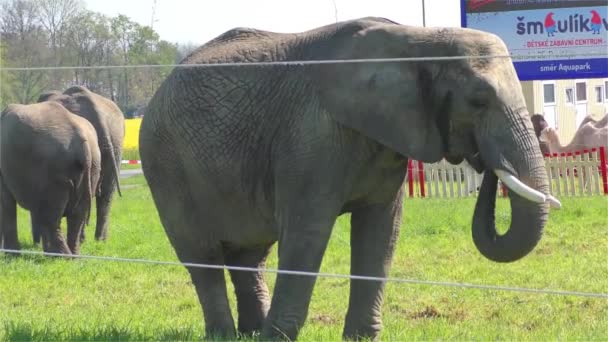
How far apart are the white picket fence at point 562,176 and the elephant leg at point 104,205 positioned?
4215 mm

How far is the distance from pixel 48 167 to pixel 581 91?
2029 cm

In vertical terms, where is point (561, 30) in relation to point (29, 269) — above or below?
above

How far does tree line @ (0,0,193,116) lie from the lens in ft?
37.1

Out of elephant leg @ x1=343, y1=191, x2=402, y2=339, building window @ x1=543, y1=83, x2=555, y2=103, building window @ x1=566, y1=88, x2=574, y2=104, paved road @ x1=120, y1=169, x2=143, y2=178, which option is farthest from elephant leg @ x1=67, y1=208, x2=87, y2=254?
building window @ x1=566, y1=88, x2=574, y2=104

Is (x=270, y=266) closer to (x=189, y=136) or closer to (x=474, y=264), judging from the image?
(x=474, y=264)

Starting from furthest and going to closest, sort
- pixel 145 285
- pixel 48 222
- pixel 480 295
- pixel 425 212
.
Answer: pixel 425 212 < pixel 48 222 < pixel 145 285 < pixel 480 295

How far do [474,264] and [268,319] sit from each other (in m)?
4.42

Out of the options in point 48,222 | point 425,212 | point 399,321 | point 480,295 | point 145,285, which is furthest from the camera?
point 425,212

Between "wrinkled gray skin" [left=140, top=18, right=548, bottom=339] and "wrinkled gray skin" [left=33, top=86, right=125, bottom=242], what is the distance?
24.7 feet

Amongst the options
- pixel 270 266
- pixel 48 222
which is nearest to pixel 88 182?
pixel 48 222

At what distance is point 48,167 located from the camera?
1340cm

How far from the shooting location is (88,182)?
13.8 m

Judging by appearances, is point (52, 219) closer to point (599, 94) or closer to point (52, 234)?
point (52, 234)

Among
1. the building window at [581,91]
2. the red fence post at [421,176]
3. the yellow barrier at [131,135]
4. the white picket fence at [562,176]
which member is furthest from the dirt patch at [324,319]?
the building window at [581,91]
